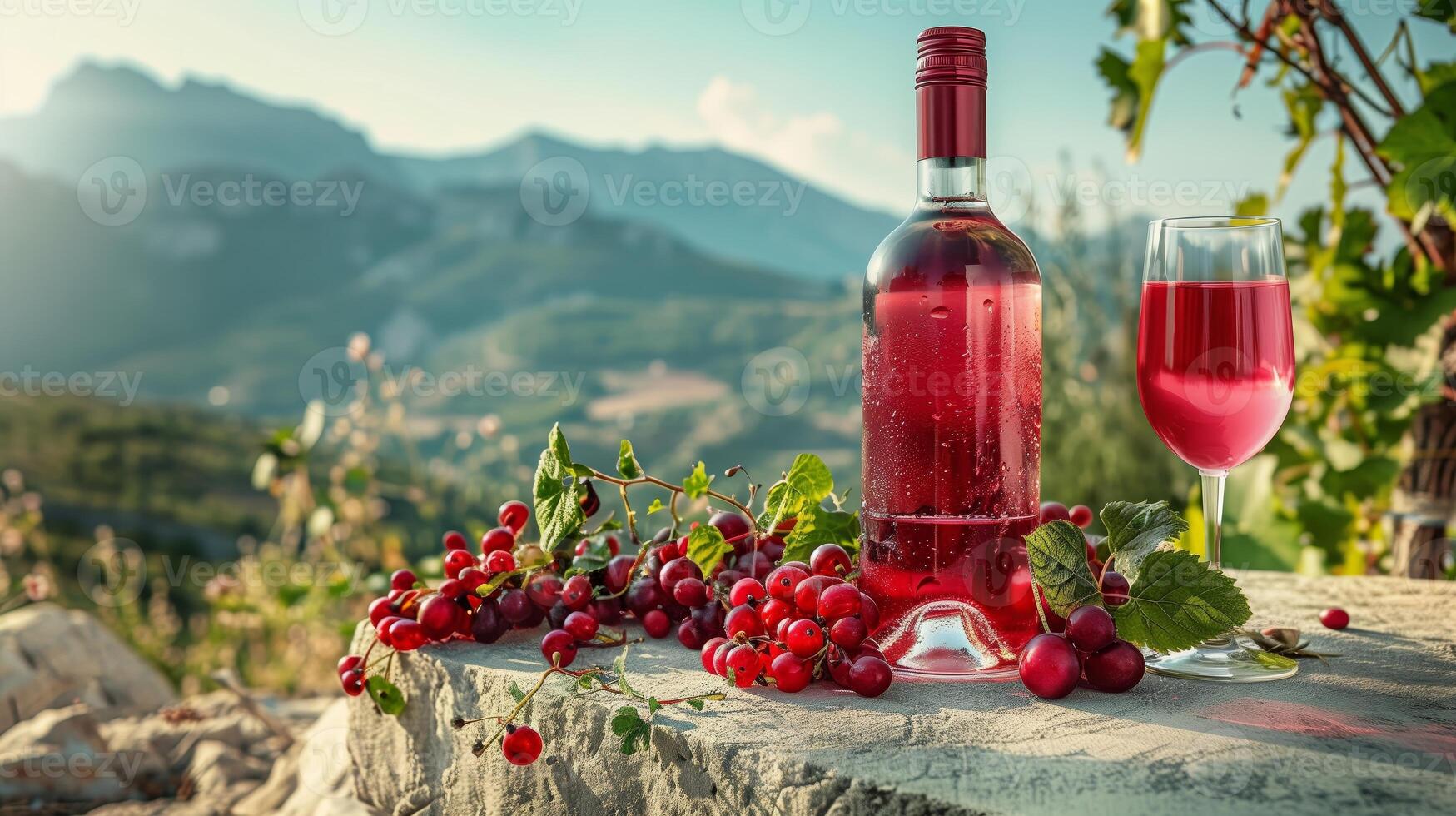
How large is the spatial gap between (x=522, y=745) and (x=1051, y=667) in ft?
1.99

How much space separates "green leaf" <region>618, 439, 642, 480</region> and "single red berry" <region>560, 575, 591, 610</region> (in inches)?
6.8

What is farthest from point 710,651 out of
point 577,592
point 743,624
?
point 577,592

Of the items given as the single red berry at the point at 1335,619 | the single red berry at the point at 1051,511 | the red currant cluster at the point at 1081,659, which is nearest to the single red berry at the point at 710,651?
the red currant cluster at the point at 1081,659

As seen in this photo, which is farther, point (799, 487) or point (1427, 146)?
point (1427, 146)

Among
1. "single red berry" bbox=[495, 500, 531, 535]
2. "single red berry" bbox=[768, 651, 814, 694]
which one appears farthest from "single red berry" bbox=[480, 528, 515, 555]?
"single red berry" bbox=[768, 651, 814, 694]

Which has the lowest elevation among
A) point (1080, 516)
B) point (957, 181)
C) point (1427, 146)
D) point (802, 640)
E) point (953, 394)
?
point (802, 640)

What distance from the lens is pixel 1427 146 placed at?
1.87 meters

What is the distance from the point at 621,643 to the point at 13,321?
25.7 meters

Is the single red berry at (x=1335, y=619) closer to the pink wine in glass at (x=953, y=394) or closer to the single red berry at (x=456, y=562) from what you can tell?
the pink wine in glass at (x=953, y=394)

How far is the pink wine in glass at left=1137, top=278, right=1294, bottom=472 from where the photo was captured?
1293 millimetres

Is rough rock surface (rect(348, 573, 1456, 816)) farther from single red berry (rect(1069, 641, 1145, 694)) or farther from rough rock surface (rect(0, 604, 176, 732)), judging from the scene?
rough rock surface (rect(0, 604, 176, 732))

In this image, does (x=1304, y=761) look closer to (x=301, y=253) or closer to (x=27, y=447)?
(x=27, y=447)

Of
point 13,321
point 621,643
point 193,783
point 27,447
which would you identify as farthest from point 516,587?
point 13,321

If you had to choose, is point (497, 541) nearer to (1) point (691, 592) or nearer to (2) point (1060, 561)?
(1) point (691, 592)
